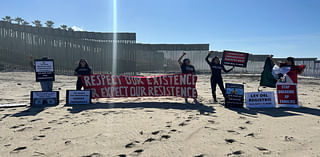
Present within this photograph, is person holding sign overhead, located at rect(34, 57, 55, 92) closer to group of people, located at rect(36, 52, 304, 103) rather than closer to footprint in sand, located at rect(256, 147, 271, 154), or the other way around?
group of people, located at rect(36, 52, 304, 103)

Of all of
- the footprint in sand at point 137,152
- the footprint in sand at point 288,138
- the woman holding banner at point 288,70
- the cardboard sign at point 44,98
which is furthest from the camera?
the woman holding banner at point 288,70

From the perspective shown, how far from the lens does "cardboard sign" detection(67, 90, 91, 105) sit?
250 inches

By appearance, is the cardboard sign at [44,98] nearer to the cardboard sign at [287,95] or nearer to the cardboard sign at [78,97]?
the cardboard sign at [78,97]

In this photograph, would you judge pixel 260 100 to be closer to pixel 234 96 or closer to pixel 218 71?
pixel 234 96

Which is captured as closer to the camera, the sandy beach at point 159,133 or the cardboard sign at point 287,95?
the sandy beach at point 159,133

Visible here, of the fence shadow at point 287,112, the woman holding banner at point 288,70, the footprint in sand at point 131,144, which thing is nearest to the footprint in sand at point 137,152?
the footprint in sand at point 131,144

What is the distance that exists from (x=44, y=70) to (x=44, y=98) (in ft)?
3.68

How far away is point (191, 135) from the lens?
11.4ft

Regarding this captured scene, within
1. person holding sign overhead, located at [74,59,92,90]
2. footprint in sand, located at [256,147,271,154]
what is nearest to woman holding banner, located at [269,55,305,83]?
footprint in sand, located at [256,147,271,154]

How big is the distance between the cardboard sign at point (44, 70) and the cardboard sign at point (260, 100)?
6.92 m

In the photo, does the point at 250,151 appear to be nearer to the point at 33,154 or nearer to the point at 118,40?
the point at 33,154

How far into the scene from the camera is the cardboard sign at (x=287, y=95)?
19.5 ft

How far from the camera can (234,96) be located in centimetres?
602

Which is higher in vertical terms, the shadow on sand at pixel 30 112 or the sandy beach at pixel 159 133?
the shadow on sand at pixel 30 112
